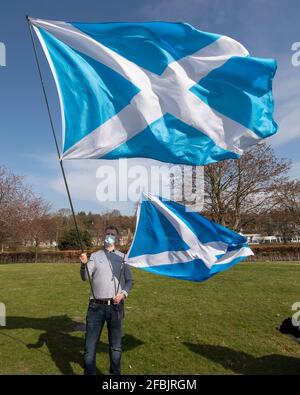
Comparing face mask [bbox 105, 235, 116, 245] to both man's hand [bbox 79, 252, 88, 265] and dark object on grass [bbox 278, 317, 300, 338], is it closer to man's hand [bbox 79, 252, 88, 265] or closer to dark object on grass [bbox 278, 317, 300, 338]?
man's hand [bbox 79, 252, 88, 265]

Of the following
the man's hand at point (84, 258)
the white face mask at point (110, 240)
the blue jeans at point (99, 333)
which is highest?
the white face mask at point (110, 240)

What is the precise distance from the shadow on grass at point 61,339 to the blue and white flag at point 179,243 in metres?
2.01

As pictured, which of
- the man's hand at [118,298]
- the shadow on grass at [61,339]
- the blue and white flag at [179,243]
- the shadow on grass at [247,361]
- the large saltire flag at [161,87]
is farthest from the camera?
the shadow on grass at [61,339]

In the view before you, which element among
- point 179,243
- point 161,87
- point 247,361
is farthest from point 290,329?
point 161,87

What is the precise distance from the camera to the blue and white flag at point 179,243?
643 cm

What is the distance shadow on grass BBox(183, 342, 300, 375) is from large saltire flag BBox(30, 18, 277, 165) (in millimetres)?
3489

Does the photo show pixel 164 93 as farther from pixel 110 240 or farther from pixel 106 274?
pixel 106 274

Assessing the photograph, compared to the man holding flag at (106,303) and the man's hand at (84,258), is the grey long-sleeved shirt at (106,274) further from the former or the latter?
the man's hand at (84,258)

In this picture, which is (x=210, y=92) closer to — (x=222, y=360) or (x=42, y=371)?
(x=222, y=360)

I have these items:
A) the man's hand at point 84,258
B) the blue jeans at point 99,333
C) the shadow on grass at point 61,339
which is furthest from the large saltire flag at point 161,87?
the shadow on grass at point 61,339

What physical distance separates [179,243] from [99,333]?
1.87m

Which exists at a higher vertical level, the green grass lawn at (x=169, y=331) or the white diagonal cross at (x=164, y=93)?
the white diagonal cross at (x=164, y=93)

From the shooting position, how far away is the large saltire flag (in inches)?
242

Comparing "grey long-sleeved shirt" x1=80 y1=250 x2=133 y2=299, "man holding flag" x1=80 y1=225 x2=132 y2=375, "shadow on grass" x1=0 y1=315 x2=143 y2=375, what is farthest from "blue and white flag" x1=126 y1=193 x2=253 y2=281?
"shadow on grass" x1=0 y1=315 x2=143 y2=375
